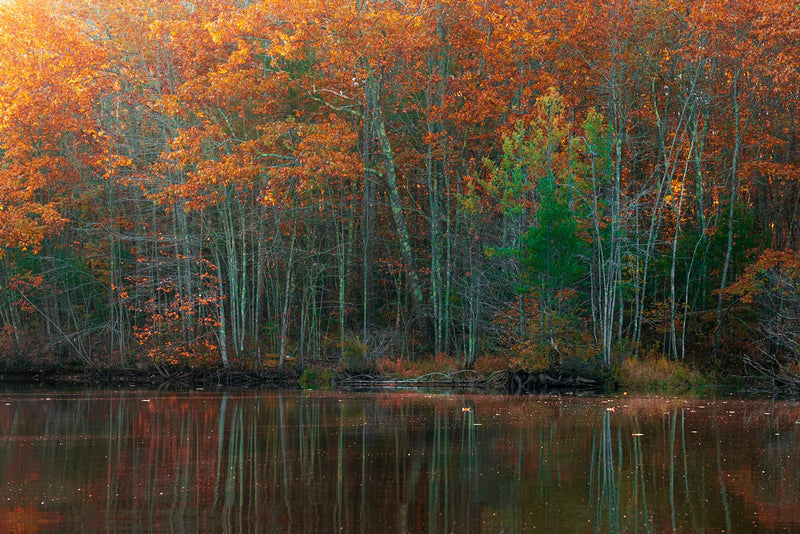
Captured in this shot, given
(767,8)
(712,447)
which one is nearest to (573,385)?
(767,8)

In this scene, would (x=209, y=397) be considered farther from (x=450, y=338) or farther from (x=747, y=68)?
(x=747, y=68)

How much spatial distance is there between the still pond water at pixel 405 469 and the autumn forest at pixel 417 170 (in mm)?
7803

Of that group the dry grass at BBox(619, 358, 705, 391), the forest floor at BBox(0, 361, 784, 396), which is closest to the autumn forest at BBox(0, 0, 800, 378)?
the forest floor at BBox(0, 361, 784, 396)

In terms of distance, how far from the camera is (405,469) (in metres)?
10.3

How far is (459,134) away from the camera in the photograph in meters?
30.3

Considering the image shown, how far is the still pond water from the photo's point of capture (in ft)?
25.0

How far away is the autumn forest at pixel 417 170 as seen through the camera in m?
25.1

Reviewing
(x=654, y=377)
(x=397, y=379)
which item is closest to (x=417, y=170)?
(x=397, y=379)

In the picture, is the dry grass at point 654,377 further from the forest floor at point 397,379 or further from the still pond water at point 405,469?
the still pond water at point 405,469

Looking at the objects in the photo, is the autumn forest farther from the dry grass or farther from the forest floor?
the dry grass

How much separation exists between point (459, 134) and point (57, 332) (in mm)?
14181

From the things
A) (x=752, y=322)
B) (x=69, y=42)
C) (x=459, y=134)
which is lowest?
(x=752, y=322)

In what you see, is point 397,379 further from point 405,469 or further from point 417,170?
point 405,469

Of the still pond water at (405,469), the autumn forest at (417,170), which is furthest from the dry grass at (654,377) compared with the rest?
the still pond water at (405,469)
